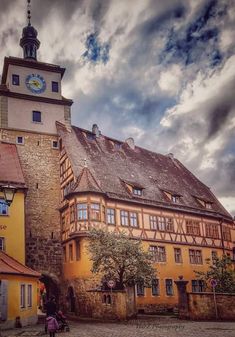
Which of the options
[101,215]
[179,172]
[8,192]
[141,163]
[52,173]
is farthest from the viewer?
[179,172]

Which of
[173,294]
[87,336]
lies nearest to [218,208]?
[173,294]

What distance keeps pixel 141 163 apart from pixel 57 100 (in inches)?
391

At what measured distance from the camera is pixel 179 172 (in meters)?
47.4

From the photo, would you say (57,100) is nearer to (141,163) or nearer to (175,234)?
(141,163)

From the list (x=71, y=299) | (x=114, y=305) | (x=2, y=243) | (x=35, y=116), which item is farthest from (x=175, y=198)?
Answer: (x=2, y=243)

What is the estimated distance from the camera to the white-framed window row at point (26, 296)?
24.9m

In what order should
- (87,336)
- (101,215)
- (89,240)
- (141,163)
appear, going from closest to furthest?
(87,336), (89,240), (101,215), (141,163)

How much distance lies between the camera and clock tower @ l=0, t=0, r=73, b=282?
35.9m

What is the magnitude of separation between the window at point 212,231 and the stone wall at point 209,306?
17200 millimetres

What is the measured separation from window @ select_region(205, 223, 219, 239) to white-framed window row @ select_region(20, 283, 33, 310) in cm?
2053

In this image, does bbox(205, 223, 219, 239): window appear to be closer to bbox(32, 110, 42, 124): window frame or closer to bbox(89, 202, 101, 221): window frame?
bbox(89, 202, 101, 221): window frame

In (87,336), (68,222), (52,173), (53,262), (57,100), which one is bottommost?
(87,336)

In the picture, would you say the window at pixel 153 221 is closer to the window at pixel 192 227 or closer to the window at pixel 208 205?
the window at pixel 192 227

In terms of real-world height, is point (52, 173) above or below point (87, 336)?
above
